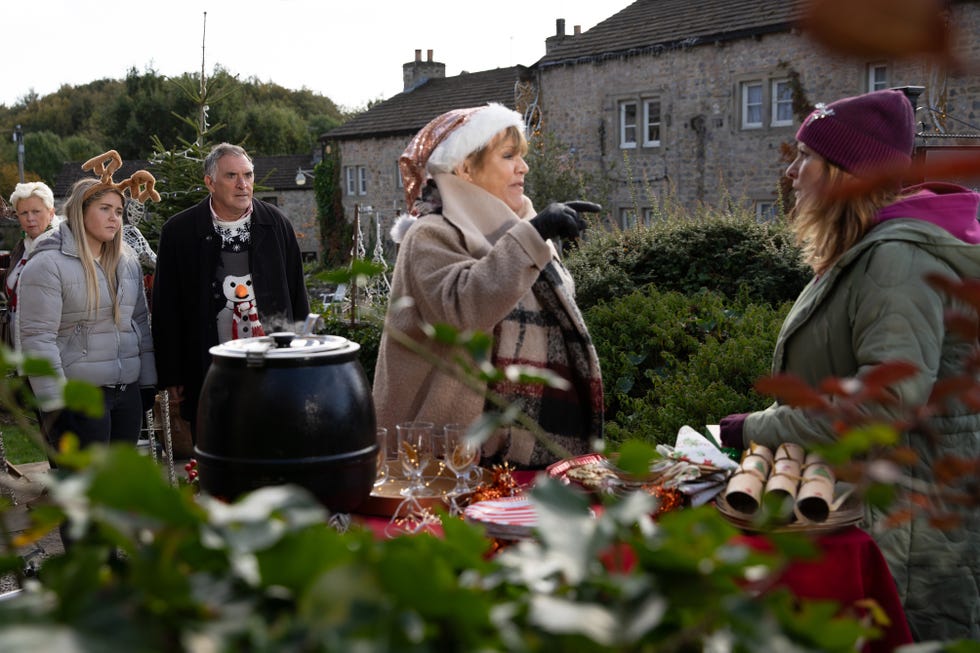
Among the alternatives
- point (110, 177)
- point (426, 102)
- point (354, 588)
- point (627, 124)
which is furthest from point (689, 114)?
point (354, 588)

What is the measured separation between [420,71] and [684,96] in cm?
1209

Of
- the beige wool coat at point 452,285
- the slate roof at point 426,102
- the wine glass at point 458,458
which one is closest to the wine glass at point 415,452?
the wine glass at point 458,458

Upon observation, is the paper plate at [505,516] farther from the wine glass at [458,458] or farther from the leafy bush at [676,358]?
the leafy bush at [676,358]

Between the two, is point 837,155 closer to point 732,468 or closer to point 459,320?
point 732,468

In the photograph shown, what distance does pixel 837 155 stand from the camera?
2312mm

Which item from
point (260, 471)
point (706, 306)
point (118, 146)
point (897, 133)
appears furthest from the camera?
point (118, 146)

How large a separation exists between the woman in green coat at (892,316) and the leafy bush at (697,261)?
516cm

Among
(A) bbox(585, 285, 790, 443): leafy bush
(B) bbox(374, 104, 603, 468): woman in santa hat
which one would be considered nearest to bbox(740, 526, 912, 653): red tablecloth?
(B) bbox(374, 104, 603, 468): woman in santa hat

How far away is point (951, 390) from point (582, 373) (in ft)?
7.38

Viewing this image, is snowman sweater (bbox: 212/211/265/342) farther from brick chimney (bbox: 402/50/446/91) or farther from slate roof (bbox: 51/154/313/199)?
slate roof (bbox: 51/154/313/199)

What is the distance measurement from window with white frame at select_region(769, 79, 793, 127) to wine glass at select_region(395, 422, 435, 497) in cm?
1743

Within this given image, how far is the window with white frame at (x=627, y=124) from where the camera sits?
20.6 m

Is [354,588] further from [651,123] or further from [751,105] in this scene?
[651,123]

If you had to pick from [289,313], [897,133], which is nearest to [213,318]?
[289,313]
